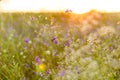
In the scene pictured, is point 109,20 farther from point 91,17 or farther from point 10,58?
point 10,58

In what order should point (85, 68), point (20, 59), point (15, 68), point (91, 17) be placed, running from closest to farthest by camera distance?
point (85, 68), point (15, 68), point (20, 59), point (91, 17)

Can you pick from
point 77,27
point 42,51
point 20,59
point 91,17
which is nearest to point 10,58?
point 20,59

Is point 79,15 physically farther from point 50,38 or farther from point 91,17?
point 50,38

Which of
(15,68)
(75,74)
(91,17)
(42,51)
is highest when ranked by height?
(91,17)

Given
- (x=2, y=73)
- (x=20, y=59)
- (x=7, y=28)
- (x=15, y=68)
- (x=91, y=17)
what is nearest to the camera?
(x=15, y=68)

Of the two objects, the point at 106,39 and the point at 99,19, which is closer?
the point at 106,39

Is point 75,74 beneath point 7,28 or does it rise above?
beneath
